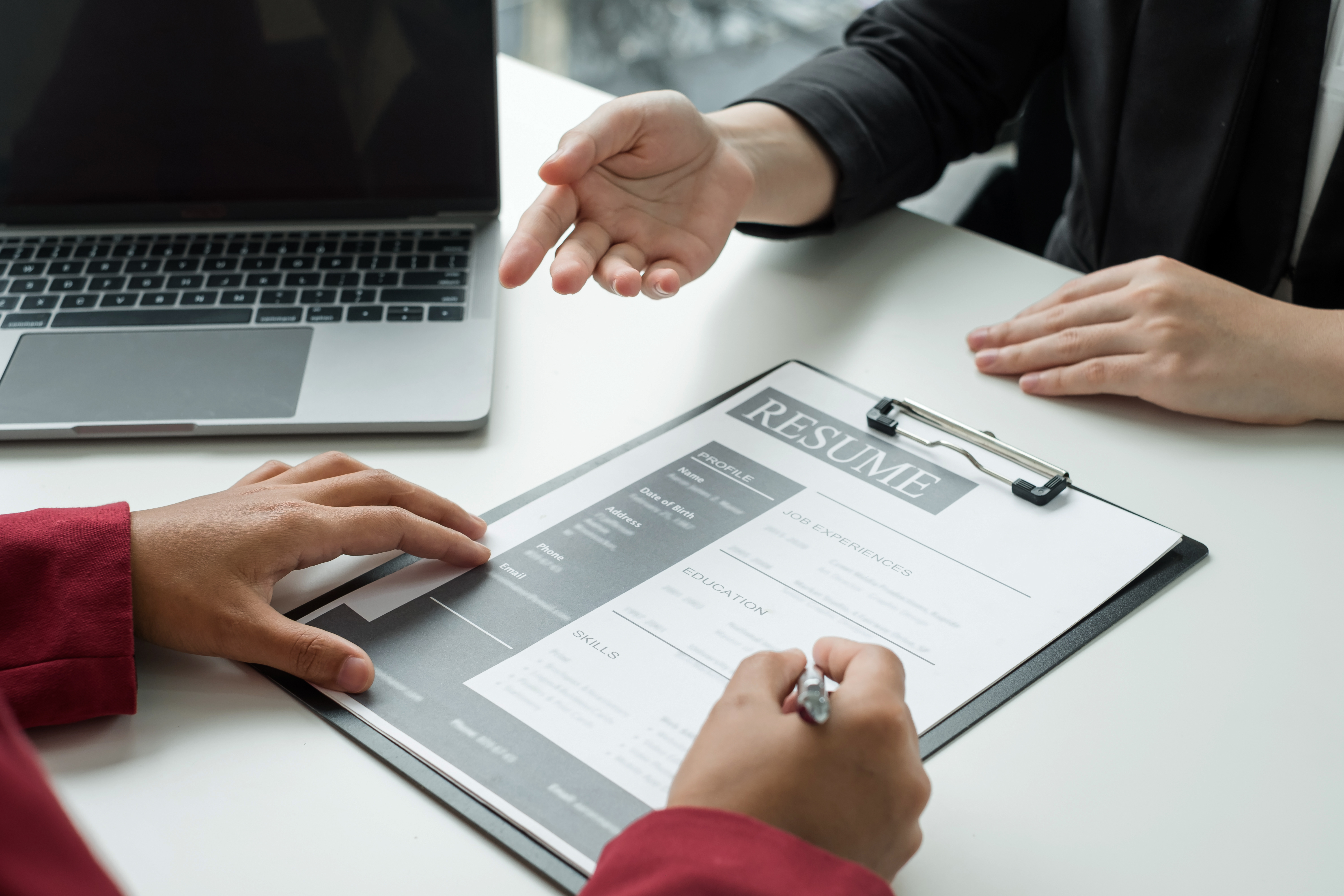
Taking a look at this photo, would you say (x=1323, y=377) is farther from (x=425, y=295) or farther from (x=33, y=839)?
(x=33, y=839)

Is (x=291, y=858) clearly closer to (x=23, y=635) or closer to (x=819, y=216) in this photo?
(x=23, y=635)

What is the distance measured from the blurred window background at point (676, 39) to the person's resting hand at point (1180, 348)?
79.2 inches

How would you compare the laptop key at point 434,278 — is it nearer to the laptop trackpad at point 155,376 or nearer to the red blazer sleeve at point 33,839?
the laptop trackpad at point 155,376

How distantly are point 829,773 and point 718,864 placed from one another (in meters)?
0.07

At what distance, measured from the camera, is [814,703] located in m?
0.47

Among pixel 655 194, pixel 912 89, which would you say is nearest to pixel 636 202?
pixel 655 194

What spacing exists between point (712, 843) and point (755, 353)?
1.54ft

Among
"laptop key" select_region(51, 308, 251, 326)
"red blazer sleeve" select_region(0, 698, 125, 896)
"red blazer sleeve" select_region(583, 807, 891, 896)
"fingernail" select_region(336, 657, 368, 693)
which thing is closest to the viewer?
"red blazer sleeve" select_region(0, 698, 125, 896)

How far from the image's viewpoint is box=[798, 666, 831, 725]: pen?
0.47 m

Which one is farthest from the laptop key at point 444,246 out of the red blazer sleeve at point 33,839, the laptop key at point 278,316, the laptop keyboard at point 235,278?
the red blazer sleeve at point 33,839

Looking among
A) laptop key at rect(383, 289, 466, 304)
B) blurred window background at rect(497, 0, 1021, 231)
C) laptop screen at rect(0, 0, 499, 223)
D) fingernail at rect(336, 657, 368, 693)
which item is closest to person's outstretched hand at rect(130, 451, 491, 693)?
fingernail at rect(336, 657, 368, 693)

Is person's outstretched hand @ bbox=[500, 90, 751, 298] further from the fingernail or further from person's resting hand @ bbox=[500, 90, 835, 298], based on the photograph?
the fingernail

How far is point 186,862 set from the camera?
0.47m

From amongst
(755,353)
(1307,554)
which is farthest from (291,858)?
(1307,554)
